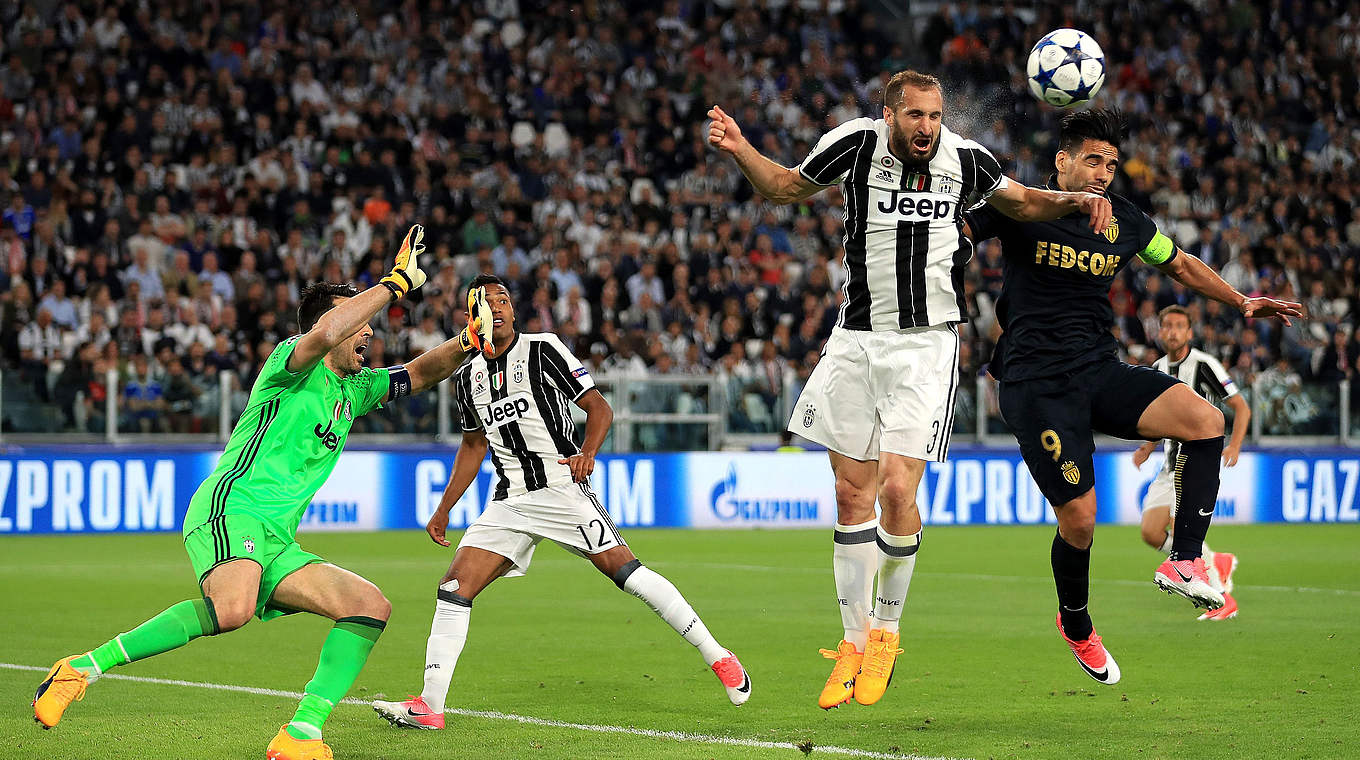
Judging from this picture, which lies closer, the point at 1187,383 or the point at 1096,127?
the point at 1096,127

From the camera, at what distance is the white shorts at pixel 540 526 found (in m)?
7.52

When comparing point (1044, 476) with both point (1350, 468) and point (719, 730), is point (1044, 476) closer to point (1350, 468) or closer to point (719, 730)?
point (719, 730)

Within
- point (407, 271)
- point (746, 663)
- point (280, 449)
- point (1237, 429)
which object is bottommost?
point (746, 663)

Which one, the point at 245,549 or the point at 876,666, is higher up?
the point at 245,549

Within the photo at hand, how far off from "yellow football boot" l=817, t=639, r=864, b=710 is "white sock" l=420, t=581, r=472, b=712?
157 cm

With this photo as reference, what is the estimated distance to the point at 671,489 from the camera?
63.8ft

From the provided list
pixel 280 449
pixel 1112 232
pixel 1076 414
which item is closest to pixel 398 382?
pixel 280 449

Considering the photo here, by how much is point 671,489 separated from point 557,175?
17.8 ft

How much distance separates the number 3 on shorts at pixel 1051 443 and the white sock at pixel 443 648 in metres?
2.66

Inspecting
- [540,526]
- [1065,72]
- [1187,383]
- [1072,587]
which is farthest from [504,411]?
[1187,383]

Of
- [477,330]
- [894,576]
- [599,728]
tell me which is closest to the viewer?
[599,728]

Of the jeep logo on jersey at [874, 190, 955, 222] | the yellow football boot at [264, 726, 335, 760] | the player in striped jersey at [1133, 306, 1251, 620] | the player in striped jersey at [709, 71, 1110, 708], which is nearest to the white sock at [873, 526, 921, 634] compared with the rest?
the player in striped jersey at [709, 71, 1110, 708]

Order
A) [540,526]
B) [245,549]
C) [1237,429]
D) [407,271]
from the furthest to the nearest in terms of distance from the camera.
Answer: [1237,429], [540,526], [407,271], [245,549]

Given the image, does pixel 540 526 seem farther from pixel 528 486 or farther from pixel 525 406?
pixel 525 406
